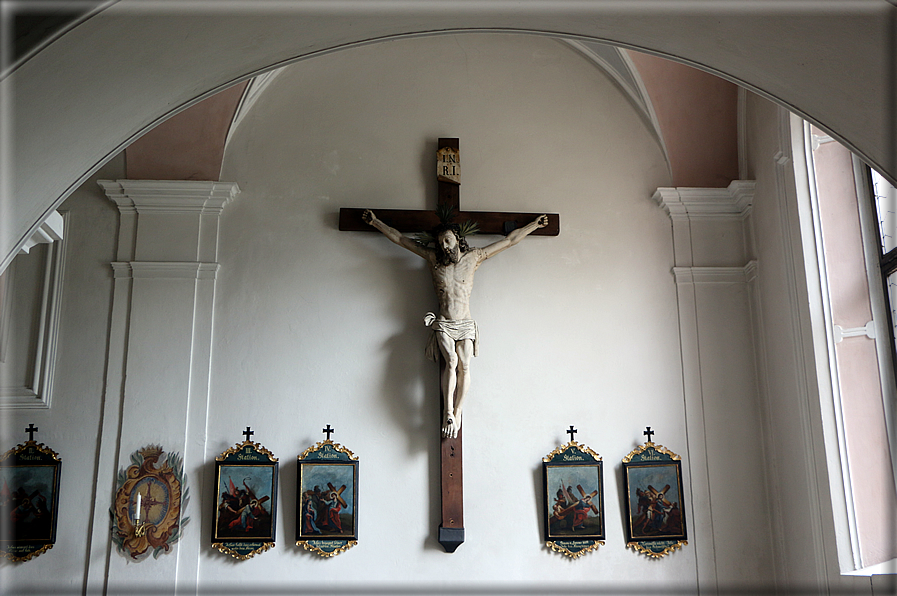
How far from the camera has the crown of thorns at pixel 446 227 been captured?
5504mm

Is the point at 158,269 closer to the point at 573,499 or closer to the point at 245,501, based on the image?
the point at 245,501

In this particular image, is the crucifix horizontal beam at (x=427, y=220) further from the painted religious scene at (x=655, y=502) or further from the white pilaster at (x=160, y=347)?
the painted religious scene at (x=655, y=502)

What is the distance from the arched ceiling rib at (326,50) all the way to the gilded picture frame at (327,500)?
290cm

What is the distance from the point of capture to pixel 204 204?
5703 millimetres

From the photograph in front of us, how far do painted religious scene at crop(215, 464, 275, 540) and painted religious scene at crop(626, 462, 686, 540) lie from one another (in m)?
2.39

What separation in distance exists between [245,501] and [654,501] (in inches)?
106

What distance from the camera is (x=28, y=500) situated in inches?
202

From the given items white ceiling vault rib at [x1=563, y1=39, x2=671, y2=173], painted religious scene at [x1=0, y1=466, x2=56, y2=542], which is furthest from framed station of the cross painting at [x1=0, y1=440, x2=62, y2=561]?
white ceiling vault rib at [x1=563, y1=39, x2=671, y2=173]

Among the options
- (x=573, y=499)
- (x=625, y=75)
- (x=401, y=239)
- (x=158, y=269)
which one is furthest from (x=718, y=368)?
(x=158, y=269)

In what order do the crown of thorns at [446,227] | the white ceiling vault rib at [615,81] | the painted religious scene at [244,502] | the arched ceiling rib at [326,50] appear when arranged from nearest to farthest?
the arched ceiling rib at [326,50] < the painted religious scene at [244,502] < the crown of thorns at [446,227] < the white ceiling vault rib at [615,81]

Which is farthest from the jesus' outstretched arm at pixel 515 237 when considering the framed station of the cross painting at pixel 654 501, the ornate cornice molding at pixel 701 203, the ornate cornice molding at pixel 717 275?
the framed station of the cross painting at pixel 654 501

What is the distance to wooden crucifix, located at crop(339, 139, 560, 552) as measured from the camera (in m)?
5.30

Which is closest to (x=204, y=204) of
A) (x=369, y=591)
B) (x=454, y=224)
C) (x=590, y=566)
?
(x=454, y=224)

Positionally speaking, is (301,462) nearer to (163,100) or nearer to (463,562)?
(463,562)
